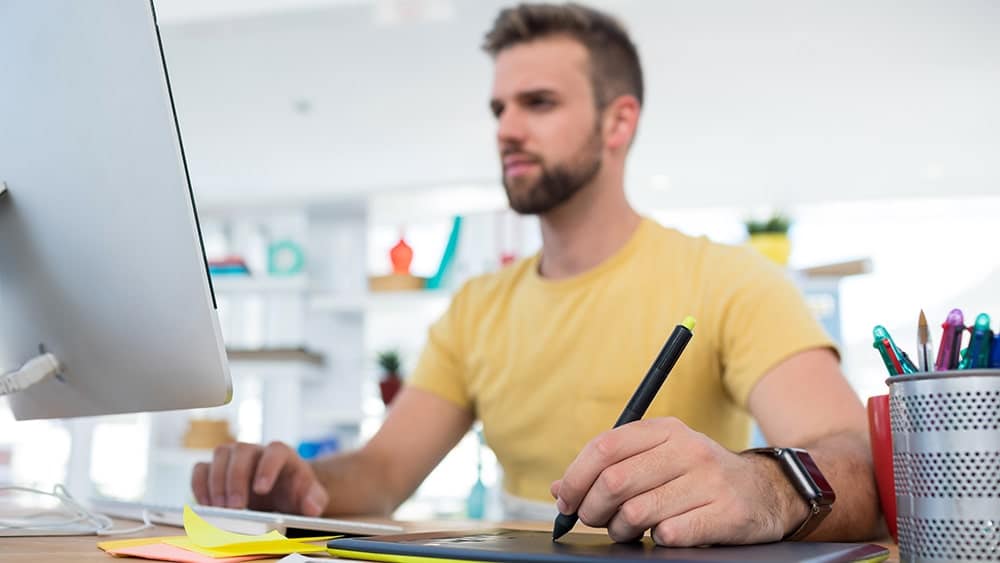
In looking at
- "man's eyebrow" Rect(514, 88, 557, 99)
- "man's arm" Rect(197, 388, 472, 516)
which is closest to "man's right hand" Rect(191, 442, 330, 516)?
"man's arm" Rect(197, 388, 472, 516)

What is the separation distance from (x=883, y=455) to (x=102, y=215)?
60 cm

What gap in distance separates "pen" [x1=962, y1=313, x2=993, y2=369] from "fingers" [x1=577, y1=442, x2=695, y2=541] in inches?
6.4

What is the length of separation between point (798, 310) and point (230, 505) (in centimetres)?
68

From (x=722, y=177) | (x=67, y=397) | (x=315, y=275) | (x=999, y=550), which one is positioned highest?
Result: (x=722, y=177)

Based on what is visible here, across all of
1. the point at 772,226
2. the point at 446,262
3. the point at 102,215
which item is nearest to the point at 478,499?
the point at 446,262

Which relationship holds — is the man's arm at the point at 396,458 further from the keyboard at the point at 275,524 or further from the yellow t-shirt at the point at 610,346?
the keyboard at the point at 275,524

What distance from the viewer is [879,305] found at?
4.98 m

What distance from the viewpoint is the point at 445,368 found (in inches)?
56.1

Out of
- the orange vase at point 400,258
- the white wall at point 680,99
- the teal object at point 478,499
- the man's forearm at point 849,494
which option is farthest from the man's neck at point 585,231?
the orange vase at point 400,258

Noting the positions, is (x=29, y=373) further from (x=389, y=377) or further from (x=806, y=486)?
(x=389, y=377)

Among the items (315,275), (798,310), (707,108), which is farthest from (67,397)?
(315,275)

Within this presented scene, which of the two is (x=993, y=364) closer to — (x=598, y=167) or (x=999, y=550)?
(x=999, y=550)

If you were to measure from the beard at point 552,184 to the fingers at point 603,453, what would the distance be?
3.09 feet

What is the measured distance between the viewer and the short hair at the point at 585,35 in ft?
5.03
